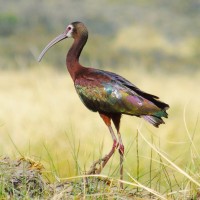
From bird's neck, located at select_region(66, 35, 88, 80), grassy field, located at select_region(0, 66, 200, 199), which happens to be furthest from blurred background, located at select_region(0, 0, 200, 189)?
bird's neck, located at select_region(66, 35, 88, 80)

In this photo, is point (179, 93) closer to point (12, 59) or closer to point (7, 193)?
point (7, 193)

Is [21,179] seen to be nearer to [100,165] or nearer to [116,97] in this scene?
[100,165]

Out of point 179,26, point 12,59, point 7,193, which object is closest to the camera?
point 7,193

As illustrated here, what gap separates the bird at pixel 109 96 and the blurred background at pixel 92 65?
13cm

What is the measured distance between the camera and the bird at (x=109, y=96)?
5.26 meters

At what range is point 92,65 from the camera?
480 inches

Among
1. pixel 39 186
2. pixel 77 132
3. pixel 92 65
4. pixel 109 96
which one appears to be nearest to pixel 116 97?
pixel 109 96

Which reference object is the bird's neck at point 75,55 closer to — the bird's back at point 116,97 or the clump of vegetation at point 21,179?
the bird's back at point 116,97

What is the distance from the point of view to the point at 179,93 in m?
12.9

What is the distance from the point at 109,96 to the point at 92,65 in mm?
6830

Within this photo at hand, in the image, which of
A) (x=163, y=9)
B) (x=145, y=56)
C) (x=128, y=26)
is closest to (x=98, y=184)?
(x=145, y=56)

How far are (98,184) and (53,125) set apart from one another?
4.39 metres

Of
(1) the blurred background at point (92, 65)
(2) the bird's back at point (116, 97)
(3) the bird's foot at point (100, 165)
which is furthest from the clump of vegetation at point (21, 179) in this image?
(2) the bird's back at point (116, 97)

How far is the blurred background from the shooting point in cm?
845
